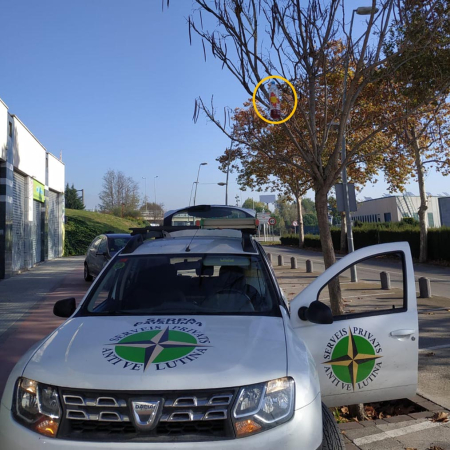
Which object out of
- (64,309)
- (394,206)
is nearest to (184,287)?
(64,309)

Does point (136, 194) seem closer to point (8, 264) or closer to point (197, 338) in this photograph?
Result: point (8, 264)

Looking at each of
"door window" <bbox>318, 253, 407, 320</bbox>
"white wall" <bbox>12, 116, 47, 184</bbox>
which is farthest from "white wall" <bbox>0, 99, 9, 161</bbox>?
"door window" <bbox>318, 253, 407, 320</bbox>

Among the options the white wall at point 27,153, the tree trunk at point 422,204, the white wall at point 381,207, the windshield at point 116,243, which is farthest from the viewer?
the white wall at point 381,207

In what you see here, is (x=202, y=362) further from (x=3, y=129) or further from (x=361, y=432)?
(x=3, y=129)

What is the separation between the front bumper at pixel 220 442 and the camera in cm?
236

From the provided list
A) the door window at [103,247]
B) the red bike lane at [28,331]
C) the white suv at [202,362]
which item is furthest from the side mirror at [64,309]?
the door window at [103,247]

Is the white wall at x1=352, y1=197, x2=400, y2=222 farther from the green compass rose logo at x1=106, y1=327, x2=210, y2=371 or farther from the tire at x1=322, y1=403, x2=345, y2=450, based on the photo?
the green compass rose logo at x1=106, y1=327, x2=210, y2=371

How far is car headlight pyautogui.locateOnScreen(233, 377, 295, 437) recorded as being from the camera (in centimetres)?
246

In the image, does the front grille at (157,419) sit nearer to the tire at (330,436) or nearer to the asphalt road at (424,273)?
the tire at (330,436)

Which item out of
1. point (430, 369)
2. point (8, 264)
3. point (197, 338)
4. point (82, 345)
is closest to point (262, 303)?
point (197, 338)

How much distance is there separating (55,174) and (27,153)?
29.7 feet

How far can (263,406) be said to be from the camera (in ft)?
8.29

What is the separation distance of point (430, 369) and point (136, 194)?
6877cm

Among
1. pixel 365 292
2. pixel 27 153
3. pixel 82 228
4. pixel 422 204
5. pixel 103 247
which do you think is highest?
pixel 27 153
